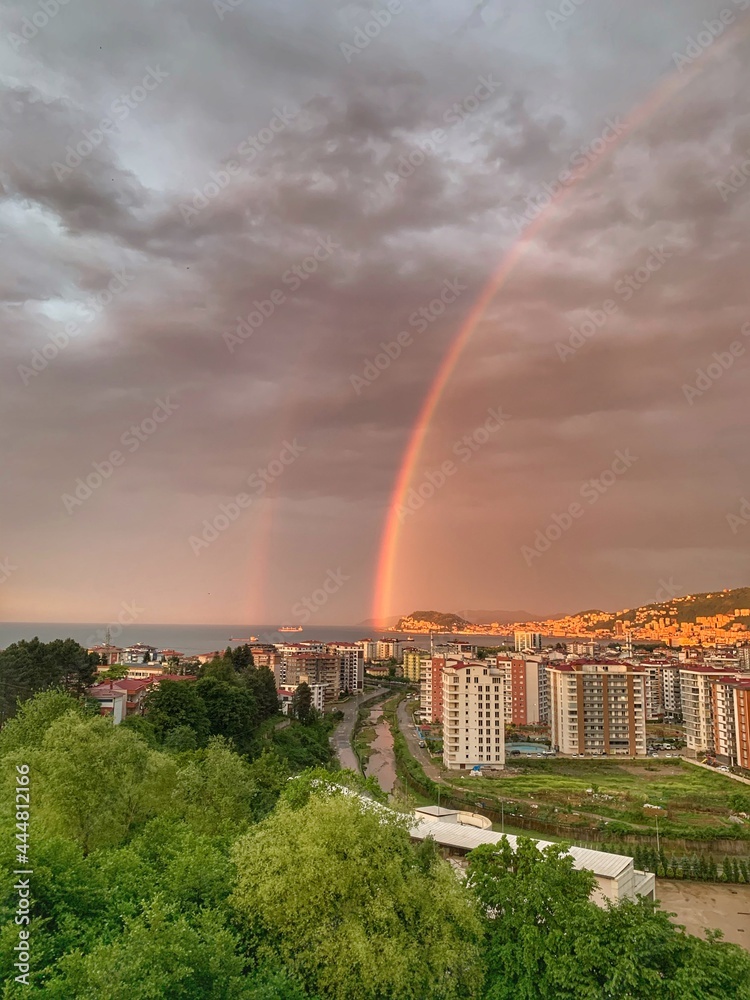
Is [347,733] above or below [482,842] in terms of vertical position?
below

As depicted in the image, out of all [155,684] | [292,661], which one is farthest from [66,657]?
[292,661]

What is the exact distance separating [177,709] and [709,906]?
59.3 feet

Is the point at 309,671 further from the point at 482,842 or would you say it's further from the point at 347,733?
the point at 482,842

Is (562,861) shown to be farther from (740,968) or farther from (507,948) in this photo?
(740,968)

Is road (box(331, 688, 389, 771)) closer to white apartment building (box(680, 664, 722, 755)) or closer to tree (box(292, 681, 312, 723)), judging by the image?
tree (box(292, 681, 312, 723))

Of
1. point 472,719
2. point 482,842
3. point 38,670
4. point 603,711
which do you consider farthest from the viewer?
point 603,711

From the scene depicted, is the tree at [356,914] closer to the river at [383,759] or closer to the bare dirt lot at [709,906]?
the bare dirt lot at [709,906]

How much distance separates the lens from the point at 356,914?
6512 millimetres

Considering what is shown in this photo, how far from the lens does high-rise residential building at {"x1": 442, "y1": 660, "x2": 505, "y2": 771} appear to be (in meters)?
31.0

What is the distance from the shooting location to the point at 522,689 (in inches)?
1773

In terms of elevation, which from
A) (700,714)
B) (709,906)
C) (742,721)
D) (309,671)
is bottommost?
(709,906)

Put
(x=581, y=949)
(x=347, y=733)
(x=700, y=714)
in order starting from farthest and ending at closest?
(x=347, y=733) → (x=700, y=714) → (x=581, y=949)

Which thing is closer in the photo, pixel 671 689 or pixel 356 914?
pixel 356 914

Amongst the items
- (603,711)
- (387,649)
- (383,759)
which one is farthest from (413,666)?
(383,759)
